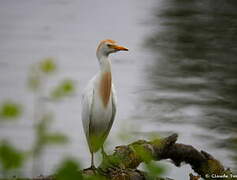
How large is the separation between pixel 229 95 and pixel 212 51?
1420 mm

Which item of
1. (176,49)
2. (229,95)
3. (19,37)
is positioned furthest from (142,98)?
(19,37)

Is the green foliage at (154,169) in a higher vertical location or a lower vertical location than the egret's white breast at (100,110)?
lower

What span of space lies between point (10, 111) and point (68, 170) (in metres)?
0.12

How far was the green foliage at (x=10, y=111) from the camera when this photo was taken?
0.93 meters

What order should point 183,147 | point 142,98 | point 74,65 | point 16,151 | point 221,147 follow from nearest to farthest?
point 16,151 → point 183,147 → point 221,147 → point 142,98 → point 74,65

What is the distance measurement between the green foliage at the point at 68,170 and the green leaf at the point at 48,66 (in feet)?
0.57

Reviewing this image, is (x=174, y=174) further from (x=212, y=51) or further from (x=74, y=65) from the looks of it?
(x=212, y=51)

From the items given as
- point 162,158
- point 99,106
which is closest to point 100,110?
point 99,106

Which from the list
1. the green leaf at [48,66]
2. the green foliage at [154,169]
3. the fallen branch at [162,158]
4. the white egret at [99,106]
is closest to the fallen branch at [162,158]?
the fallen branch at [162,158]

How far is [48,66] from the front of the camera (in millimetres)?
1036

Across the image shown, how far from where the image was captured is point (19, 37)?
7496mm

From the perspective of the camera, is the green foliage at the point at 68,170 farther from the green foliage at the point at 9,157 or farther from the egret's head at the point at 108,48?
the egret's head at the point at 108,48

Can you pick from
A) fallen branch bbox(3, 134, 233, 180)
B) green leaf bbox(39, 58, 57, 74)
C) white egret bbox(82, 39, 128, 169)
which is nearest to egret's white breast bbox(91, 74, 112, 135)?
white egret bbox(82, 39, 128, 169)

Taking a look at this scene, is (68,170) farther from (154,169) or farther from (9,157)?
(154,169)
